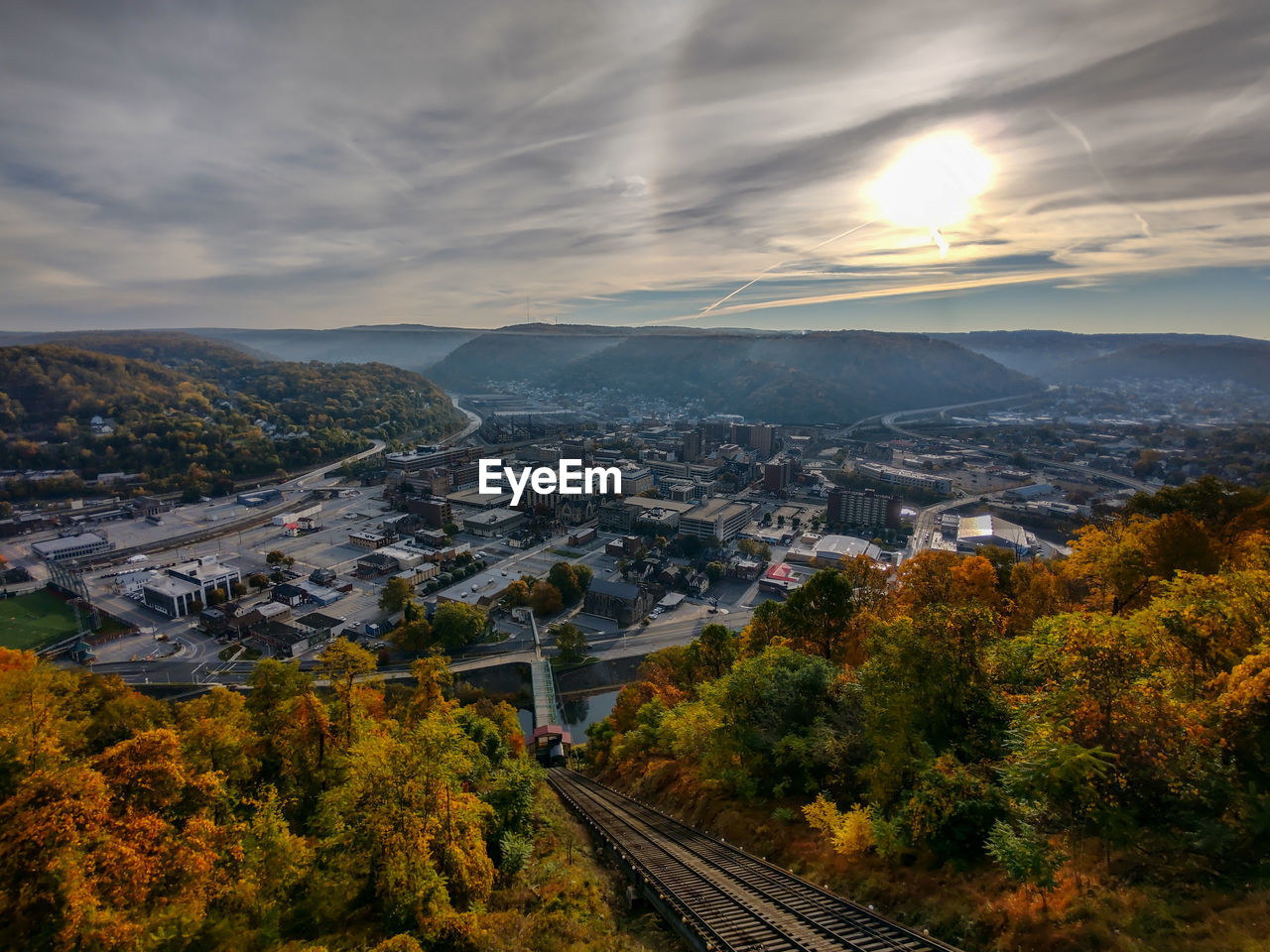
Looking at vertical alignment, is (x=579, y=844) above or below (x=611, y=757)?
above

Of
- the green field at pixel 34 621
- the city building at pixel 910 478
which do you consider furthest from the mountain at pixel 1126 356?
the green field at pixel 34 621

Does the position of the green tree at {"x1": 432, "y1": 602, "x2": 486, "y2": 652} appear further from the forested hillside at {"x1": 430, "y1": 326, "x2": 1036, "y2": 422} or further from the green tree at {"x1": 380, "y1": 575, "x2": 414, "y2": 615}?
the forested hillside at {"x1": 430, "y1": 326, "x2": 1036, "y2": 422}

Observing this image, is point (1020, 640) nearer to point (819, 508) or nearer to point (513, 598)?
point (513, 598)

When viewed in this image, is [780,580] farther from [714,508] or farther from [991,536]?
[991,536]

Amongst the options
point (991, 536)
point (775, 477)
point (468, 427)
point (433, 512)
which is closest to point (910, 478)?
point (775, 477)

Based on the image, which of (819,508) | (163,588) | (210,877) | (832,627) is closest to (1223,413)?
(819,508)

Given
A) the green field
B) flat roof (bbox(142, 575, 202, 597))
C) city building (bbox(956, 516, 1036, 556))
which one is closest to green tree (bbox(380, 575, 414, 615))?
flat roof (bbox(142, 575, 202, 597))
